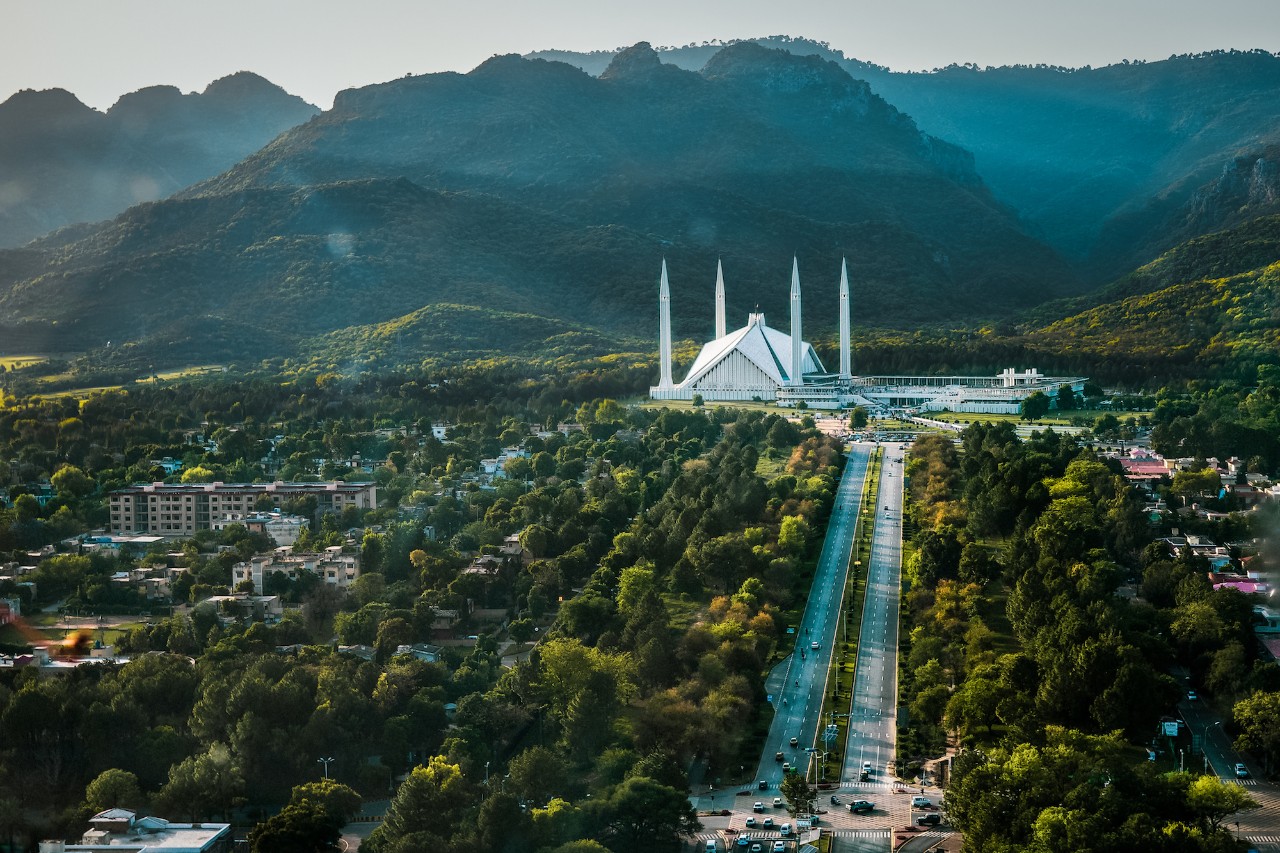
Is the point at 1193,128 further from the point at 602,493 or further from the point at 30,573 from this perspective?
the point at 30,573

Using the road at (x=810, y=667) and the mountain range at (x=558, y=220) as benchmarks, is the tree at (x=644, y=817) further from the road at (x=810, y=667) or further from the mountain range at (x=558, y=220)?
the mountain range at (x=558, y=220)

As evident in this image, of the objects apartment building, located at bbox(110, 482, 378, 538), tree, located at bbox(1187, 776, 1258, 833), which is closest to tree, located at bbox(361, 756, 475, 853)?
tree, located at bbox(1187, 776, 1258, 833)

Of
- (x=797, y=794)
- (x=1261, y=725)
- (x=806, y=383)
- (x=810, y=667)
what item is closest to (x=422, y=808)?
(x=797, y=794)

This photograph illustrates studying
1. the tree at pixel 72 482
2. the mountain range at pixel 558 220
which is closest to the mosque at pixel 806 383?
the mountain range at pixel 558 220

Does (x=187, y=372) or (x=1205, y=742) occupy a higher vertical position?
(x=187, y=372)

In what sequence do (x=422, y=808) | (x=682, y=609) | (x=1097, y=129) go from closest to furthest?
(x=422, y=808) → (x=682, y=609) → (x=1097, y=129)

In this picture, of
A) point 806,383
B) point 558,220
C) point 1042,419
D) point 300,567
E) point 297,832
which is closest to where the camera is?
point 297,832

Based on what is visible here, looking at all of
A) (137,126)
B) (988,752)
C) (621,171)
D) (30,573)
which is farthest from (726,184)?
(988,752)

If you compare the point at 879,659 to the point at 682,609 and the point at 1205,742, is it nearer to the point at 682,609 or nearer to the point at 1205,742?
the point at 682,609
